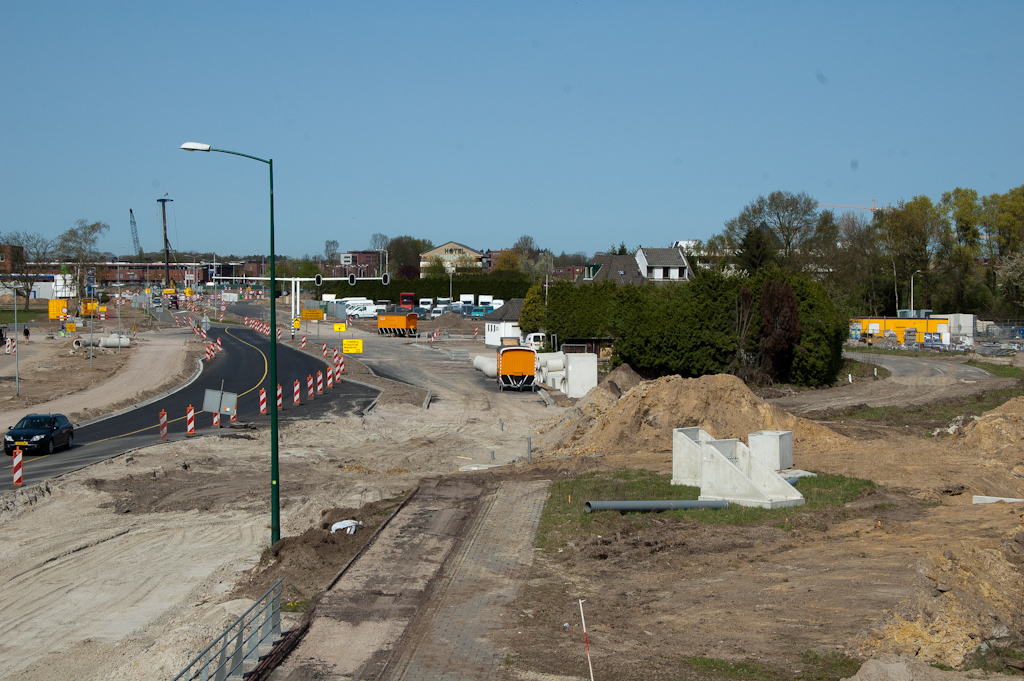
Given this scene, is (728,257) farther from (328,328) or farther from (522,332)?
(328,328)

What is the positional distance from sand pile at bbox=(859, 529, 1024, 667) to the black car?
86.8 ft

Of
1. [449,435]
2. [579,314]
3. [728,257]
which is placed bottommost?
[449,435]

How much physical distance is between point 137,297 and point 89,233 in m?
36.9

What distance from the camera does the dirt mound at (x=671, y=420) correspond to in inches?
1129

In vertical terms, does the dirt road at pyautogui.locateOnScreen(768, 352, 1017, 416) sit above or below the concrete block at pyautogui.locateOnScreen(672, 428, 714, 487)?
below

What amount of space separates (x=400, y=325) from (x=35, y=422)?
59.4m

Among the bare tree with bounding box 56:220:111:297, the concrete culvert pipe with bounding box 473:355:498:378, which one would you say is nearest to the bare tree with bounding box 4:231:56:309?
the bare tree with bounding box 56:220:111:297

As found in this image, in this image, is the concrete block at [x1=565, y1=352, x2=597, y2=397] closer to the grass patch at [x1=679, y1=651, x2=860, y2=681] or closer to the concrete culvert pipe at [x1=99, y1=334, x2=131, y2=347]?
the grass patch at [x1=679, y1=651, x2=860, y2=681]

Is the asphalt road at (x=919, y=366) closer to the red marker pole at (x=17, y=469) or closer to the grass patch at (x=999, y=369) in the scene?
the grass patch at (x=999, y=369)

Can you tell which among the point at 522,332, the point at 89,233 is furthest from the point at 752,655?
the point at 89,233

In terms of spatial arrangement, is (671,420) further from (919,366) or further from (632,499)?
(919,366)

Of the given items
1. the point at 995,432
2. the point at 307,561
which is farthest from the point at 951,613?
the point at 995,432

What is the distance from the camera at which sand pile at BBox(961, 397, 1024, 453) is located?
25562mm

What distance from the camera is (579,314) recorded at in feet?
204
